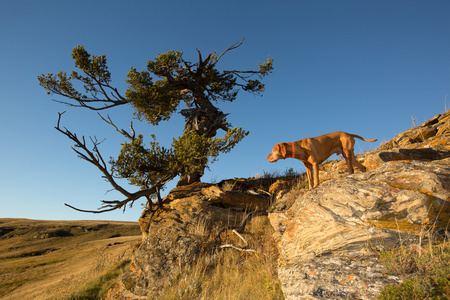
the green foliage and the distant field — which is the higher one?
the green foliage

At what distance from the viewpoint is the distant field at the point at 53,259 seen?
11.9m

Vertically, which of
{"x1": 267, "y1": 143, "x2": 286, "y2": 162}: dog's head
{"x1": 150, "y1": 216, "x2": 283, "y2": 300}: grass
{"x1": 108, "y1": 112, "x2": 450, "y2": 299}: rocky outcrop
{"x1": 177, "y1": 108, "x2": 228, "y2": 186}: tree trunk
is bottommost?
{"x1": 150, "y1": 216, "x2": 283, "y2": 300}: grass

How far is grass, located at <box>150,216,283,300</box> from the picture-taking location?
4719 mm

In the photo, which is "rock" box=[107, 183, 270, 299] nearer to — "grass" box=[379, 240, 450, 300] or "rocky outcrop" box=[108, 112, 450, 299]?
"rocky outcrop" box=[108, 112, 450, 299]

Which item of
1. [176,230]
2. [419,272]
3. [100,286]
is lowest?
[100,286]

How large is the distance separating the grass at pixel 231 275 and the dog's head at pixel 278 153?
6.96ft

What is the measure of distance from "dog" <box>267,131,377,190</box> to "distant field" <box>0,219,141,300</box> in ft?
30.7

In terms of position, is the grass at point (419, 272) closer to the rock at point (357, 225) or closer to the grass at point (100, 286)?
the rock at point (357, 225)

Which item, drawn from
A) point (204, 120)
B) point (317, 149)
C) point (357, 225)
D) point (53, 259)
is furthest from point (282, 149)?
point (53, 259)

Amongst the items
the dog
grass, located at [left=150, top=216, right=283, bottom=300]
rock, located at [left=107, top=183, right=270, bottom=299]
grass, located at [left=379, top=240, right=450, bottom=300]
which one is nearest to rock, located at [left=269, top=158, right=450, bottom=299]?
grass, located at [left=379, top=240, right=450, bottom=300]

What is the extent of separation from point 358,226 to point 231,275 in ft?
9.84

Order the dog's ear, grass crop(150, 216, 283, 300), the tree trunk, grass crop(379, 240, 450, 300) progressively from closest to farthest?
grass crop(379, 240, 450, 300) < grass crop(150, 216, 283, 300) < the dog's ear < the tree trunk

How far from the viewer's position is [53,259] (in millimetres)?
20094

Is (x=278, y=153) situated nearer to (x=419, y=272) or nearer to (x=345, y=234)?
(x=345, y=234)
